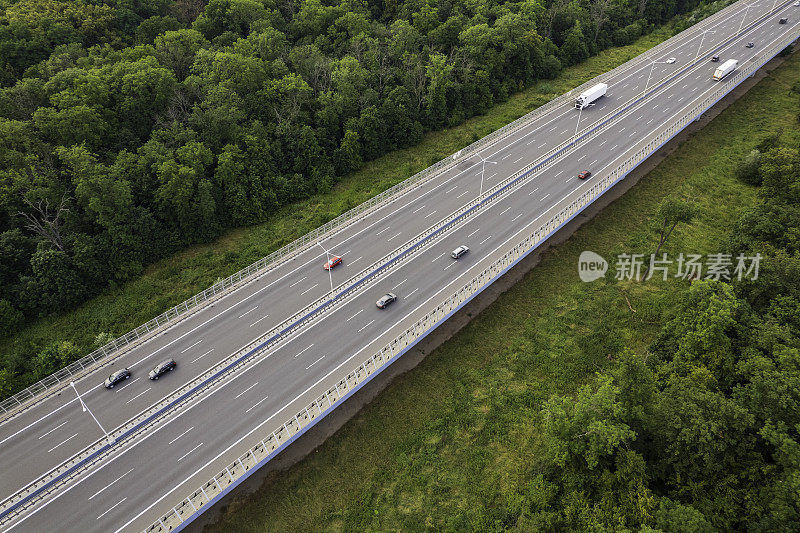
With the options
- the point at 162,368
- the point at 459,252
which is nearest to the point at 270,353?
the point at 162,368

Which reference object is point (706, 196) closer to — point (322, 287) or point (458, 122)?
point (458, 122)

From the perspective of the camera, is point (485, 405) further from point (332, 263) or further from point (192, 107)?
point (192, 107)

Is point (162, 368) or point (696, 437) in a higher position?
point (162, 368)

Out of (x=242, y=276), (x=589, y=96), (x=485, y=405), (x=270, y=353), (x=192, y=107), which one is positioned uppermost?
(x=192, y=107)

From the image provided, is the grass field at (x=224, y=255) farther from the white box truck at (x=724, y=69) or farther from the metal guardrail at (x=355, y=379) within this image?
the white box truck at (x=724, y=69)

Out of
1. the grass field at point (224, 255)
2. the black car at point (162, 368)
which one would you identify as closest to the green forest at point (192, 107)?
the grass field at point (224, 255)

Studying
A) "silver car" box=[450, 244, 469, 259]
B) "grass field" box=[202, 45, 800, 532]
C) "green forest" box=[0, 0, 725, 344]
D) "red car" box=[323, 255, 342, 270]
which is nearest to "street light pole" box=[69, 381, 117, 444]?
"green forest" box=[0, 0, 725, 344]
